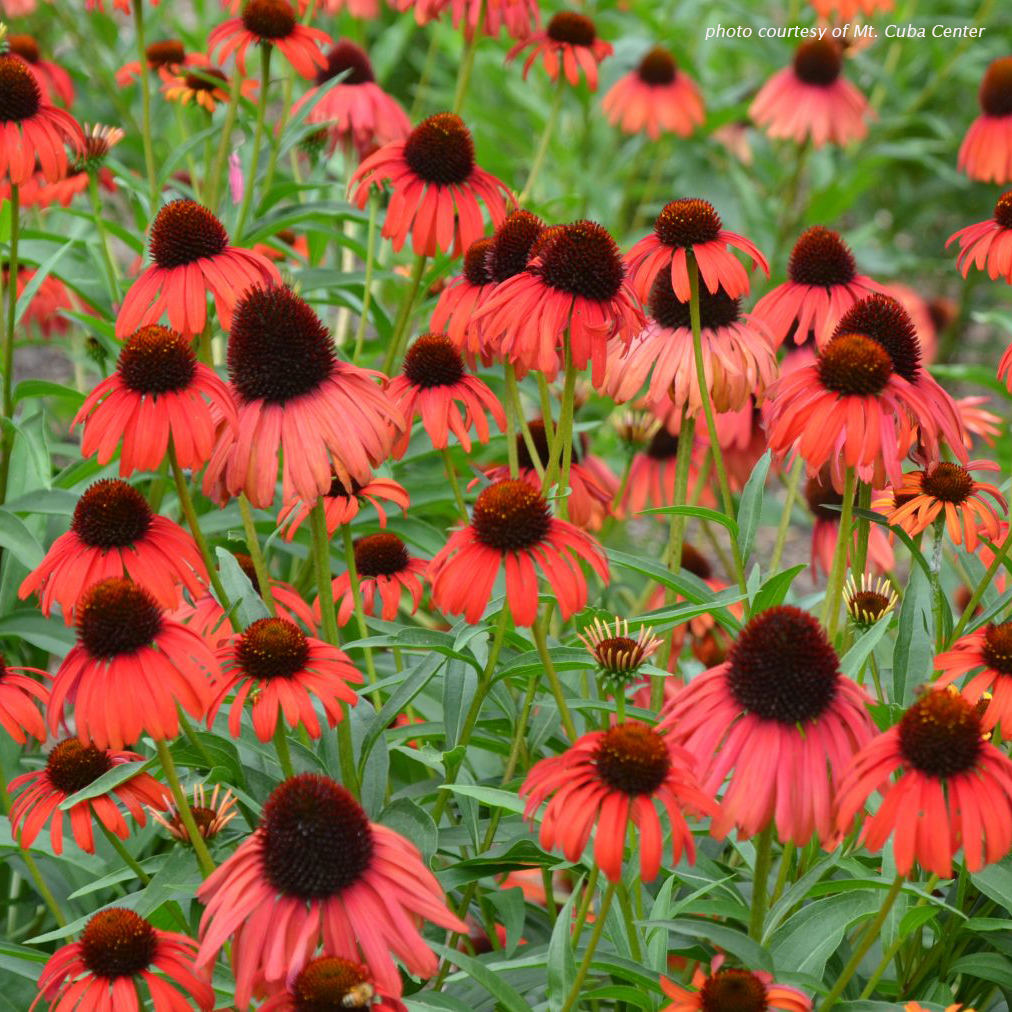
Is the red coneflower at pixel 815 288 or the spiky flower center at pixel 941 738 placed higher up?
the red coneflower at pixel 815 288

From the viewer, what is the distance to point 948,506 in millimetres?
1781

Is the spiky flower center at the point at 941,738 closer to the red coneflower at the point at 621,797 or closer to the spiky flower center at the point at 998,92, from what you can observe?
the red coneflower at the point at 621,797

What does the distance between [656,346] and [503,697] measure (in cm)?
54

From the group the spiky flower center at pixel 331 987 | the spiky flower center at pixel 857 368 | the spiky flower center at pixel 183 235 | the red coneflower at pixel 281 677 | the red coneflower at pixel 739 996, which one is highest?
the spiky flower center at pixel 857 368

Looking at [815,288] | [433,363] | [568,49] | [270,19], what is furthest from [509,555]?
[568,49]

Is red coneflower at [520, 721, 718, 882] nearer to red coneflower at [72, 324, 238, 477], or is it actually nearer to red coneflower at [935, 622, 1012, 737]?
red coneflower at [935, 622, 1012, 737]

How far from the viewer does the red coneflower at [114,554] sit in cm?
153

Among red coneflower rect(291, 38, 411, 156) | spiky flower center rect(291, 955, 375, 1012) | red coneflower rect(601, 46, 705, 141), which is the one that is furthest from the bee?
red coneflower rect(601, 46, 705, 141)

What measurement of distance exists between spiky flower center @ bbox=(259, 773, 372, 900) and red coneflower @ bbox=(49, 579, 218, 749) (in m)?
0.17

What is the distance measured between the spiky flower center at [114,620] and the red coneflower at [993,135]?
261 centimetres

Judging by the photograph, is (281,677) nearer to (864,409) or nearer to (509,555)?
(509,555)

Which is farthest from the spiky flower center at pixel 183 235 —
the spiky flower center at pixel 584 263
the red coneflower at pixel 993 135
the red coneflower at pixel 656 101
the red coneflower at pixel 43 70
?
the red coneflower at pixel 656 101

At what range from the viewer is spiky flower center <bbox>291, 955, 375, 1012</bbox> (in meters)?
1.10

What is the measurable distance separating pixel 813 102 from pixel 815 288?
95.1 inches
